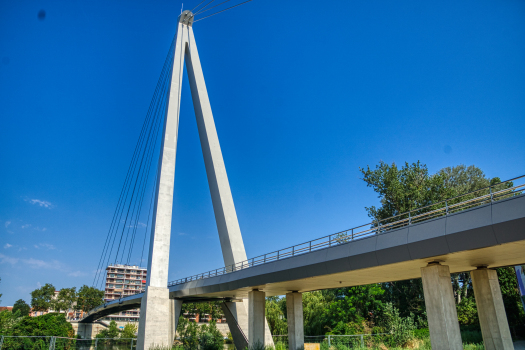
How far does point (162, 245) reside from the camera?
35656 millimetres

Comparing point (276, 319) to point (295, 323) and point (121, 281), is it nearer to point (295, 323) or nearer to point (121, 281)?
point (295, 323)

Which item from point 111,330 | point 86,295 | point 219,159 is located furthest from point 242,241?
point 86,295

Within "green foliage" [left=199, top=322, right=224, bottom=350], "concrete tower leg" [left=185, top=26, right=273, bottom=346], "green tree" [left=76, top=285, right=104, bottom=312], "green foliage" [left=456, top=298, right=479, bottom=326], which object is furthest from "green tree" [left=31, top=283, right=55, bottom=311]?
"green foliage" [left=456, top=298, right=479, bottom=326]

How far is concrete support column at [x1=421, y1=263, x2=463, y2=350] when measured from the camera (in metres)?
16.8

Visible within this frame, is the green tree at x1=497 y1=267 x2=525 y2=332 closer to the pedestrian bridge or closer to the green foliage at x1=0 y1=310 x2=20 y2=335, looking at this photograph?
the pedestrian bridge

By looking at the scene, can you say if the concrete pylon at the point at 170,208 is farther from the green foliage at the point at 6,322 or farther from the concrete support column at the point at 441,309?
the green foliage at the point at 6,322

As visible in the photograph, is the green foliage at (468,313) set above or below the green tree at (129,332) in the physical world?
above

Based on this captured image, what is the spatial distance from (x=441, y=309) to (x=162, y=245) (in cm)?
2587

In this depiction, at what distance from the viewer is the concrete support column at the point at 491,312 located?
20.0 m

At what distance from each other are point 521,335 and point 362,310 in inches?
635

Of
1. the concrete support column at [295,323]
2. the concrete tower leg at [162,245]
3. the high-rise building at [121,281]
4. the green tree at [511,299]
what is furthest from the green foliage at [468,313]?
the high-rise building at [121,281]

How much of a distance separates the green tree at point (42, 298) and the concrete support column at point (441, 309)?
11749 cm

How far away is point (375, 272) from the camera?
21625 millimetres

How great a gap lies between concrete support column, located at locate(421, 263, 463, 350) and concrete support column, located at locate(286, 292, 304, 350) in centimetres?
1512
